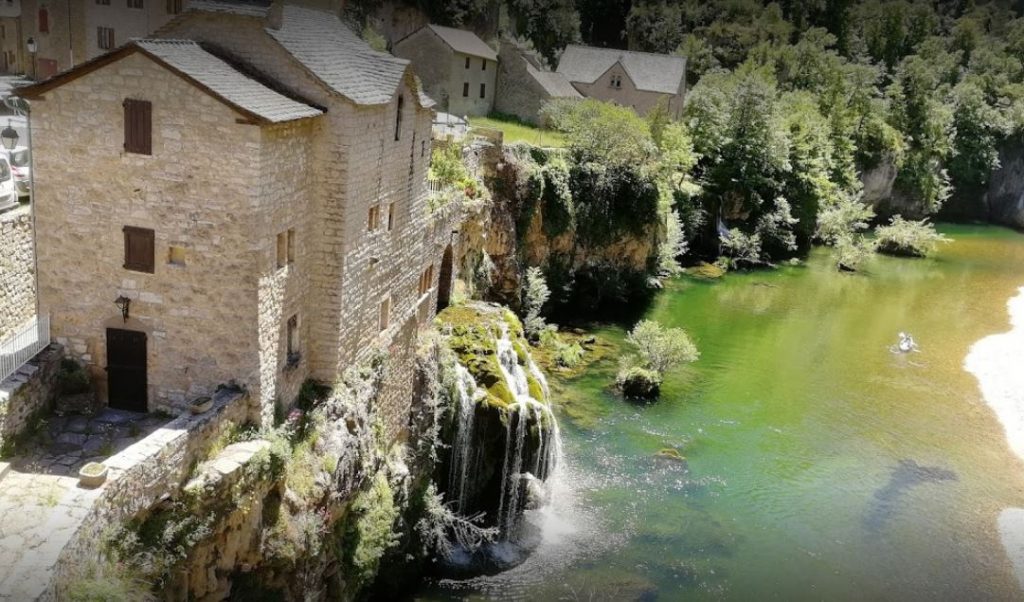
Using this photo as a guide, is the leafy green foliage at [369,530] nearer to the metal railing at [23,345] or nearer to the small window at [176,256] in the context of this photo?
the small window at [176,256]

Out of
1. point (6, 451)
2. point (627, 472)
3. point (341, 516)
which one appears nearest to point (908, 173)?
point (627, 472)

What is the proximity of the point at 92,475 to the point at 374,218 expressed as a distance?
7.85 metres

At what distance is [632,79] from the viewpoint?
205 ft

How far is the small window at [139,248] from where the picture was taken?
1430 centimetres

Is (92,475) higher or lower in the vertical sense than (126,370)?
lower

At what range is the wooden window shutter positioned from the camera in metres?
13.6

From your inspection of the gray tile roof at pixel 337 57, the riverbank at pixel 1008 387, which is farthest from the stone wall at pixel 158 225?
the riverbank at pixel 1008 387

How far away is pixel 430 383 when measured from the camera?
22234 millimetres

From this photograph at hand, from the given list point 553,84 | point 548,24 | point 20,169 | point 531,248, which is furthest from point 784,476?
point 548,24

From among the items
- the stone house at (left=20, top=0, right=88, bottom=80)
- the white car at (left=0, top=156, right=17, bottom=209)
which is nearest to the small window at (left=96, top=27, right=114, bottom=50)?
the stone house at (left=20, top=0, right=88, bottom=80)

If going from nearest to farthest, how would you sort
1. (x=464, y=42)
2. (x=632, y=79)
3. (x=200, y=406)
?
(x=200, y=406), (x=464, y=42), (x=632, y=79)

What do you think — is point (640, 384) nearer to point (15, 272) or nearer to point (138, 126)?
point (15, 272)

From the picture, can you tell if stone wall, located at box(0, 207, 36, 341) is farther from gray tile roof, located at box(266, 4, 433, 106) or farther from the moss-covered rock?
the moss-covered rock

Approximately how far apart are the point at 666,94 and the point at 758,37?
98.3 ft
